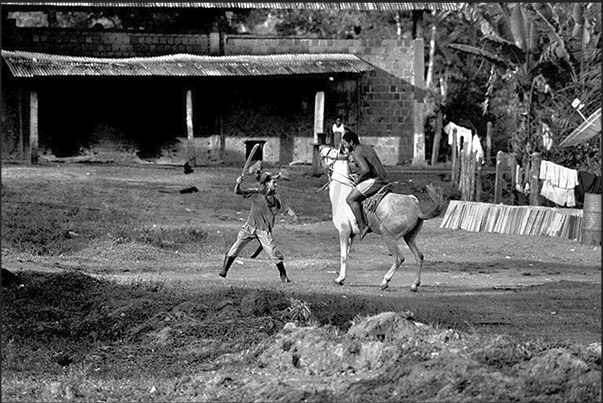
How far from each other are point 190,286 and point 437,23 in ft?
90.5

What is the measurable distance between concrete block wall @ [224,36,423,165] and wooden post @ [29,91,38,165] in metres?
8.25

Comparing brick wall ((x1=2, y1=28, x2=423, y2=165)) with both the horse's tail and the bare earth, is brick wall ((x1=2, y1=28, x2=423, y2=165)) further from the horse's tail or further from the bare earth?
the horse's tail

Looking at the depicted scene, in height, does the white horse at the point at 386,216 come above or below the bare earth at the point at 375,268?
above

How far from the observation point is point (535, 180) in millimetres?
23078

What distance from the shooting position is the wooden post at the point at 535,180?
2305 cm

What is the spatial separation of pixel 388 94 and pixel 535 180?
400 inches

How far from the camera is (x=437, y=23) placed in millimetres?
40906

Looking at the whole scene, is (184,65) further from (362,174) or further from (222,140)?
(362,174)

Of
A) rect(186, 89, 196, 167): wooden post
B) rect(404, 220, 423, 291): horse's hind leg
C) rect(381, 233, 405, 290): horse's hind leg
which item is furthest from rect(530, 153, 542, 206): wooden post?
rect(186, 89, 196, 167): wooden post

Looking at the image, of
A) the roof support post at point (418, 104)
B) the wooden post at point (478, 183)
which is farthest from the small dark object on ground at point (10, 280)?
the roof support post at point (418, 104)

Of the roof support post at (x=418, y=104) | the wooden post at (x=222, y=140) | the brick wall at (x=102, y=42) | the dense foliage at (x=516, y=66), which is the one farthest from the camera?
the roof support post at (x=418, y=104)

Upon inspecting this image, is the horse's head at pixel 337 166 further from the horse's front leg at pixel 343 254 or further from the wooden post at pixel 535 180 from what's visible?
the wooden post at pixel 535 180

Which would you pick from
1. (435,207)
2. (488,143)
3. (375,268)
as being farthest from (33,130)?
(435,207)

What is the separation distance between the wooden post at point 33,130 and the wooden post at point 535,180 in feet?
40.1
